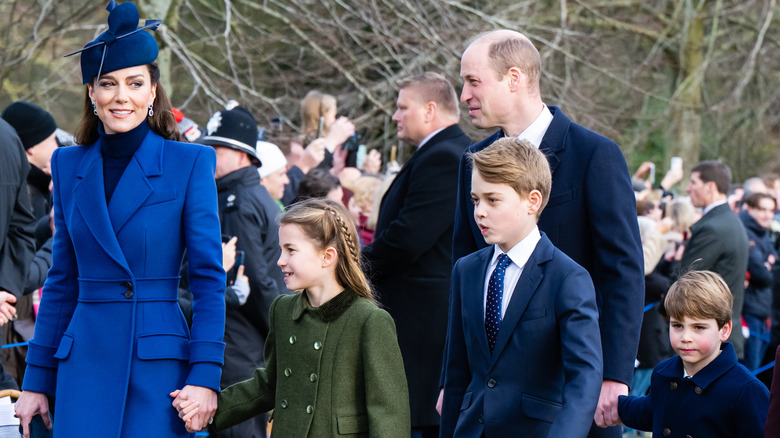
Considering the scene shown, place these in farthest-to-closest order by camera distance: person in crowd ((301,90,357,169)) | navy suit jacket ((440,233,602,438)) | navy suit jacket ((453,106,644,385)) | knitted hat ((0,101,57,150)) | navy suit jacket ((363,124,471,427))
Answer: person in crowd ((301,90,357,169))
knitted hat ((0,101,57,150))
navy suit jacket ((363,124,471,427))
navy suit jacket ((453,106,644,385))
navy suit jacket ((440,233,602,438))

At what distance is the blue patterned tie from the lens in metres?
3.43

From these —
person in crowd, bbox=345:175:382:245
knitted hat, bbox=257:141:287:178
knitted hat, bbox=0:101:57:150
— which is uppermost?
knitted hat, bbox=0:101:57:150

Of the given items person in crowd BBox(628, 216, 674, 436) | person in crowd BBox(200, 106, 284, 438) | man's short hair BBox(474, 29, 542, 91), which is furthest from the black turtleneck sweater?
person in crowd BBox(628, 216, 674, 436)

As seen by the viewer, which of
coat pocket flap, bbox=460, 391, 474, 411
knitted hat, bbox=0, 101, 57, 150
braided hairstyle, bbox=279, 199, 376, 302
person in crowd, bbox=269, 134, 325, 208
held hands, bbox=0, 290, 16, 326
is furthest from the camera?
person in crowd, bbox=269, 134, 325, 208

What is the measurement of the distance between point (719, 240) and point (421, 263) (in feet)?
14.1

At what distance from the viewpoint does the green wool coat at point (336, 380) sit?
3641 millimetres

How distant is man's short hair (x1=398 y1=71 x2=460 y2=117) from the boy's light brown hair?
216 cm

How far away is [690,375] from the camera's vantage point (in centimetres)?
413

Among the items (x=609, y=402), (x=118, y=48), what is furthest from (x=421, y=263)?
(x=118, y=48)

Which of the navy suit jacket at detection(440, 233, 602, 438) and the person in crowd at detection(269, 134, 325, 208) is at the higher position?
the person in crowd at detection(269, 134, 325, 208)

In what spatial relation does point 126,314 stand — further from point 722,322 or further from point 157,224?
point 722,322

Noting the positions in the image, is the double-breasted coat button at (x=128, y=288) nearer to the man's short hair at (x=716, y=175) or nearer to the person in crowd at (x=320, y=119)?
the person in crowd at (x=320, y=119)

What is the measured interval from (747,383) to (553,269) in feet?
3.61

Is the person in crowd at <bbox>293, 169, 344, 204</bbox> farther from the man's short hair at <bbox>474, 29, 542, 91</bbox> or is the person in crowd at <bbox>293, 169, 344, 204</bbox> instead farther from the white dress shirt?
the white dress shirt
